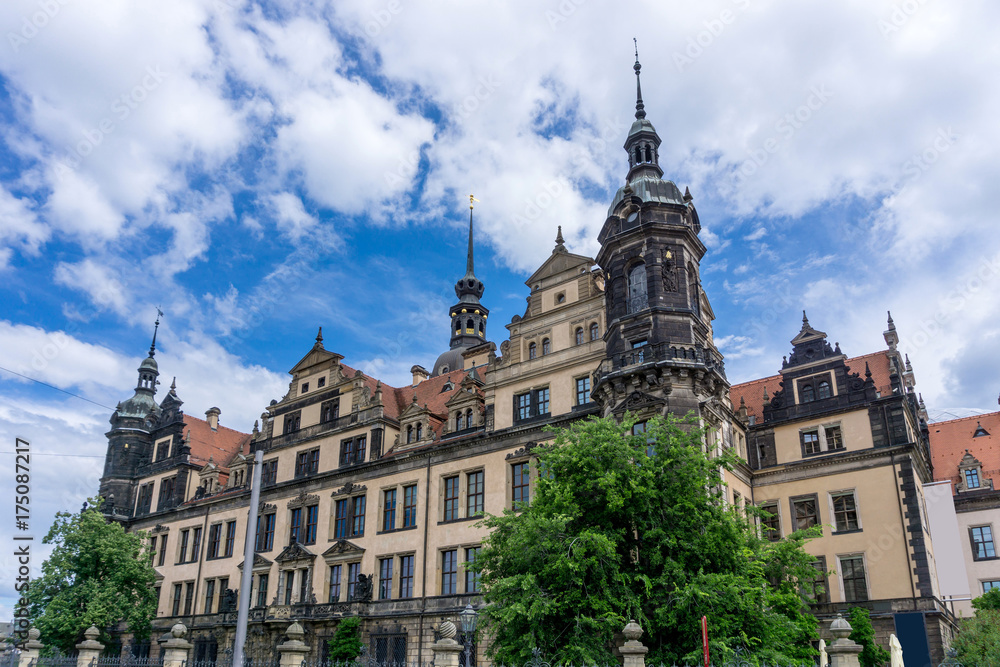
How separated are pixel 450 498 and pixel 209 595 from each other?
70.0ft

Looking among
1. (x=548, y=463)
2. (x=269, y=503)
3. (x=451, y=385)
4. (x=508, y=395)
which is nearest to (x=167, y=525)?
(x=269, y=503)

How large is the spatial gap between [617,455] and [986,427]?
33.1m

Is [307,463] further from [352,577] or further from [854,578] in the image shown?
[854,578]

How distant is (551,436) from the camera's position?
38.1 metres

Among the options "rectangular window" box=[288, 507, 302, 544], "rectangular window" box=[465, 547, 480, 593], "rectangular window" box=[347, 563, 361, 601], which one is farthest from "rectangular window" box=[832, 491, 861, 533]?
"rectangular window" box=[288, 507, 302, 544]

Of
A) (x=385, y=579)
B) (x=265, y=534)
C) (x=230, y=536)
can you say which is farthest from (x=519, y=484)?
(x=230, y=536)

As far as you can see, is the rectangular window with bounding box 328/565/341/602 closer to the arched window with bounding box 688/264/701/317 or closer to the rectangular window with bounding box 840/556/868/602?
the arched window with bounding box 688/264/701/317

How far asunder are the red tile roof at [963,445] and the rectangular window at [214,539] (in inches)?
1766

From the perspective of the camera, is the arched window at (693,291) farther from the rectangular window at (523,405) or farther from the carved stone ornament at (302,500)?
the carved stone ornament at (302,500)

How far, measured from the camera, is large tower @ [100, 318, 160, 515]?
207 feet

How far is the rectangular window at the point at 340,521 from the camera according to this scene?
45.4 meters

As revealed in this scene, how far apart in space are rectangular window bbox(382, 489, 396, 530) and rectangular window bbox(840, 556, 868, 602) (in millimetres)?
22473

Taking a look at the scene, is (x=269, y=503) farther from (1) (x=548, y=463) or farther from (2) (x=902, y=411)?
(2) (x=902, y=411)

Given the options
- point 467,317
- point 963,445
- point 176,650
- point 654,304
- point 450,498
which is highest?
point 467,317
